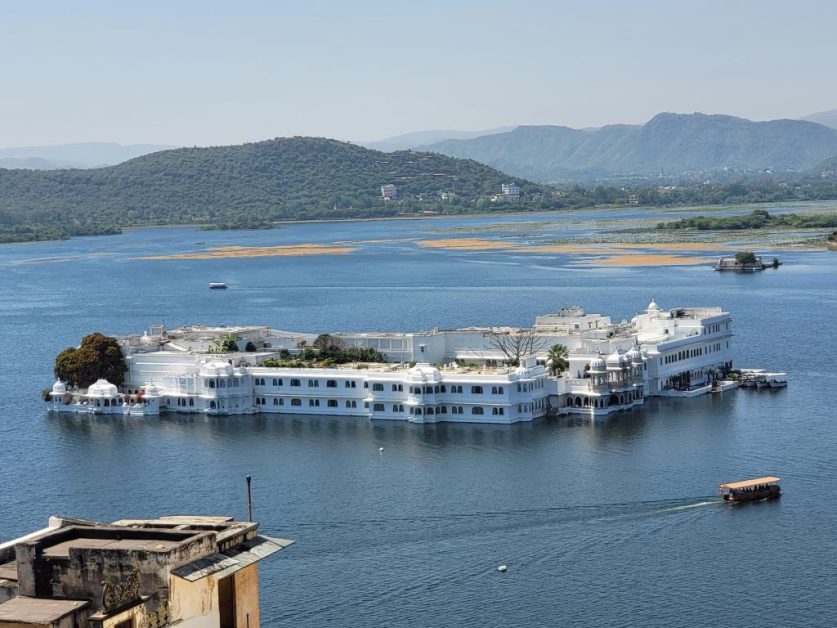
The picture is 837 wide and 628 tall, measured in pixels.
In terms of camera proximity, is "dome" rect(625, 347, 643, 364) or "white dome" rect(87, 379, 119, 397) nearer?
"dome" rect(625, 347, 643, 364)

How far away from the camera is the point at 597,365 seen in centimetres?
4662

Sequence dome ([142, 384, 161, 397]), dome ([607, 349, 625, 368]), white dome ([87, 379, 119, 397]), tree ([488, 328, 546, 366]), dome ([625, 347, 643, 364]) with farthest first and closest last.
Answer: white dome ([87, 379, 119, 397]), dome ([142, 384, 161, 397]), tree ([488, 328, 546, 366]), dome ([625, 347, 643, 364]), dome ([607, 349, 625, 368])

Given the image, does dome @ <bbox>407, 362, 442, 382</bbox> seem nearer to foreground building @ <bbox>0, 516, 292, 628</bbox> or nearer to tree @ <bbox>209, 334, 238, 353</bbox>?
tree @ <bbox>209, 334, 238, 353</bbox>

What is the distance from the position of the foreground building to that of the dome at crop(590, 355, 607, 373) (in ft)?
108

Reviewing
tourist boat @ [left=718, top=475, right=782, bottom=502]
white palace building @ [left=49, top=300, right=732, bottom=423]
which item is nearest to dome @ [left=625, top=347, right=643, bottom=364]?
white palace building @ [left=49, top=300, right=732, bottom=423]

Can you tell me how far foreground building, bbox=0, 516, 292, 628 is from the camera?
507 inches

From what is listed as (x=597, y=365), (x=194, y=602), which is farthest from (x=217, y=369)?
(x=194, y=602)

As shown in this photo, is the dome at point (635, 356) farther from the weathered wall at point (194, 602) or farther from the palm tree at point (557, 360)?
the weathered wall at point (194, 602)

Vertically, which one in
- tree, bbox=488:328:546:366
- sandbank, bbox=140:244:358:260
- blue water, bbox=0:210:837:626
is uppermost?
sandbank, bbox=140:244:358:260

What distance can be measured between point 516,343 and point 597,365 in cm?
446

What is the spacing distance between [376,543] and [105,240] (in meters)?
160

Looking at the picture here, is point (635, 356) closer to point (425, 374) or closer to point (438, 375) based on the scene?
point (438, 375)

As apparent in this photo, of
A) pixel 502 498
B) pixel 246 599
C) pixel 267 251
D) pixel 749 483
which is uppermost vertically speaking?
pixel 246 599

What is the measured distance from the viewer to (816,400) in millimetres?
48125
